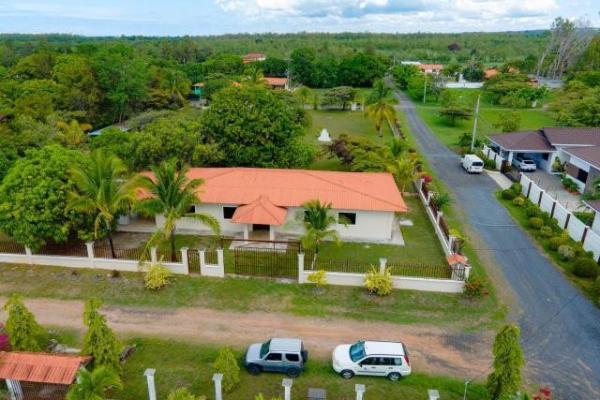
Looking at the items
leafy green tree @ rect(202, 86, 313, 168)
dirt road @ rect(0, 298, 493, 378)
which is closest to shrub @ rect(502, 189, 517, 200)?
leafy green tree @ rect(202, 86, 313, 168)

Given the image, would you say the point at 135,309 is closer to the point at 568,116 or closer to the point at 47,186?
the point at 47,186

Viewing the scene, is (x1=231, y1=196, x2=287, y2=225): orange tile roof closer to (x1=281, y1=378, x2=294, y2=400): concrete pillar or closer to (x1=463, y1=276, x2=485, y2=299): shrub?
(x1=463, y1=276, x2=485, y2=299): shrub

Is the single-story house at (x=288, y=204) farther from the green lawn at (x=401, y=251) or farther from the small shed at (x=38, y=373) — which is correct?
the small shed at (x=38, y=373)

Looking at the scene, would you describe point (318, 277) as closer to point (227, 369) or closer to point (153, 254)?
point (227, 369)

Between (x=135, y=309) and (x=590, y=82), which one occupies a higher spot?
(x=590, y=82)

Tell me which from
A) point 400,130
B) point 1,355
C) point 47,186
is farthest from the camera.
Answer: point 400,130

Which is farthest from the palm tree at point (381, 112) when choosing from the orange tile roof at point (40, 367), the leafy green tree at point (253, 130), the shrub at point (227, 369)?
the orange tile roof at point (40, 367)

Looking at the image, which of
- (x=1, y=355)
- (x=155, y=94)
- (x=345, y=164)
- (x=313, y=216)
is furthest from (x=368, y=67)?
(x=1, y=355)
